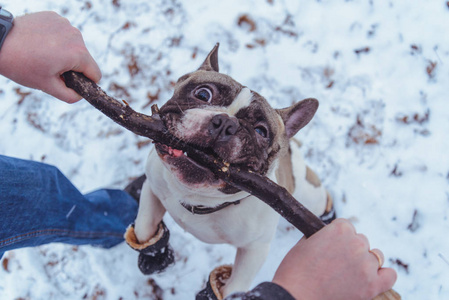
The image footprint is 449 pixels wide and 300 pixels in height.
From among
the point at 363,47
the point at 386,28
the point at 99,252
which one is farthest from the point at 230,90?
the point at 386,28

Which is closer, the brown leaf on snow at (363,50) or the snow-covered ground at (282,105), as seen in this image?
the snow-covered ground at (282,105)

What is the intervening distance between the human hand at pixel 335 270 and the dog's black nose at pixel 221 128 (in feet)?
2.17

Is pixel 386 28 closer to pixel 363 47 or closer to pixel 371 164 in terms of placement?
pixel 363 47

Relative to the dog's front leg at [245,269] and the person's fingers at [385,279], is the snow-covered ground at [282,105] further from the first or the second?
the person's fingers at [385,279]

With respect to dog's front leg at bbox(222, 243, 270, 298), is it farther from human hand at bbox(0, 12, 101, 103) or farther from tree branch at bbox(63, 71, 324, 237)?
human hand at bbox(0, 12, 101, 103)

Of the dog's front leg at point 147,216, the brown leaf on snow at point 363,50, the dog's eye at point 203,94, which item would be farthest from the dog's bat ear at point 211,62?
the brown leaf on snow at point 363,50

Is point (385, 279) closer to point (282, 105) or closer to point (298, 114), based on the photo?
point (298, 114)

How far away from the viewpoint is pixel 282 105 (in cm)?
407

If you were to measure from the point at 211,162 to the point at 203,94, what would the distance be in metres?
0.59

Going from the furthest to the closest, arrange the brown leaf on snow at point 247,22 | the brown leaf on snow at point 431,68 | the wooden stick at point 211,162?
1. the brown leaf on snow at point 247,22
2. the brown leaf on snow at point 431,68
3. the wooden stick at point 211,162

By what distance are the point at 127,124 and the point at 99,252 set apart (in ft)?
6.86

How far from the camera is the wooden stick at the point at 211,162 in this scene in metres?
1.70

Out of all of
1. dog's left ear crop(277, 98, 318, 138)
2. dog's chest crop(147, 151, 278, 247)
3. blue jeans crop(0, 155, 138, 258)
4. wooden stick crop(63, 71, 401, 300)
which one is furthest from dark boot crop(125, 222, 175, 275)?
dog's left ear crop(277, 98, 318, 138)

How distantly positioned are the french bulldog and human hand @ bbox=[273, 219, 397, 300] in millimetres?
556
